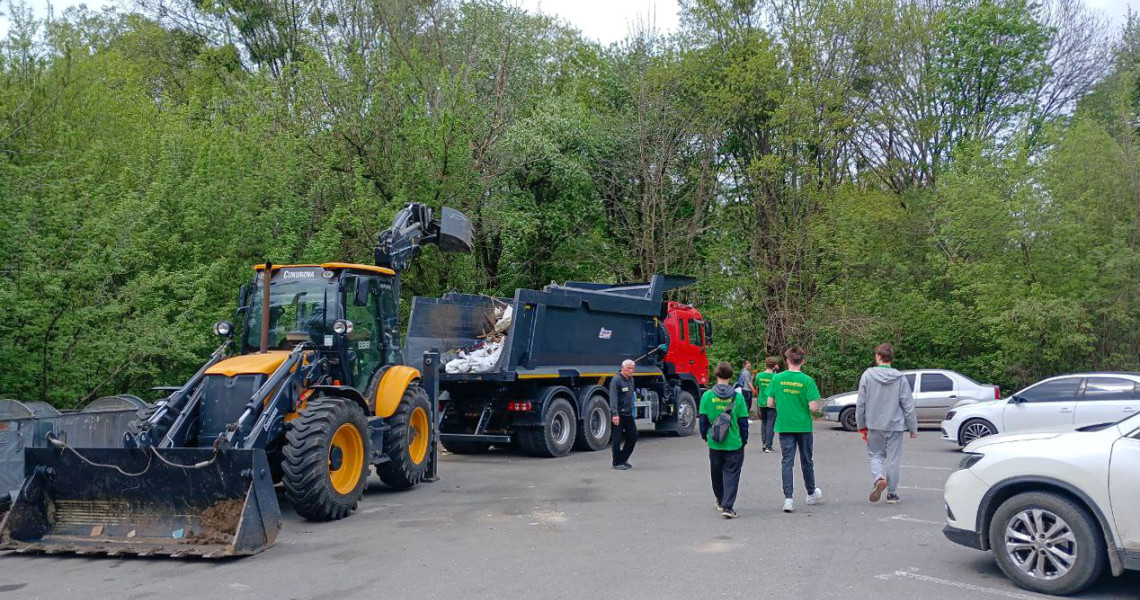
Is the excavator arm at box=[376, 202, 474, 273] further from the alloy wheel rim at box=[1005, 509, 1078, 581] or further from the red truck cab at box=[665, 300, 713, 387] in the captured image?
the alloy wheel rim at box=[1005, 509, 1078, 581]

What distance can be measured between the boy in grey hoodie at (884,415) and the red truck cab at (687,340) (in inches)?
360

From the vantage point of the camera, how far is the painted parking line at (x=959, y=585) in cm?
593

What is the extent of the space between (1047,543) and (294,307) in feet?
26.5

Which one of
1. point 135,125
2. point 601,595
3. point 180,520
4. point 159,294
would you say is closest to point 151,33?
point 135,125

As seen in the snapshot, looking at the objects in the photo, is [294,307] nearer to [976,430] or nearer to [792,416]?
[792,416]

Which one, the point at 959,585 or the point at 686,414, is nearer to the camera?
the point at 959,585

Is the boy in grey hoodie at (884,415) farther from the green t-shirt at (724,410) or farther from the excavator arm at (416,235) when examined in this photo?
the excavator arm at (416,235)

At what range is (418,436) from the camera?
1167cm

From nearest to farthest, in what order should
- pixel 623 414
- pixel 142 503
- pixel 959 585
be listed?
pixel 959 585
pixel 142 503
pixel 623 414

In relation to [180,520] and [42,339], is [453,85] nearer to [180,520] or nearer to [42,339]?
[42,339]

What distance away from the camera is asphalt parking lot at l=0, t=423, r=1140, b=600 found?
6.27m

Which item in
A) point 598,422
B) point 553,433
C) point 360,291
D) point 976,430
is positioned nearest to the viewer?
point 360,291

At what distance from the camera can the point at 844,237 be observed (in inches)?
1061

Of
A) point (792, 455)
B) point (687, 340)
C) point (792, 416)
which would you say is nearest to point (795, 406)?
point (792, 416)
